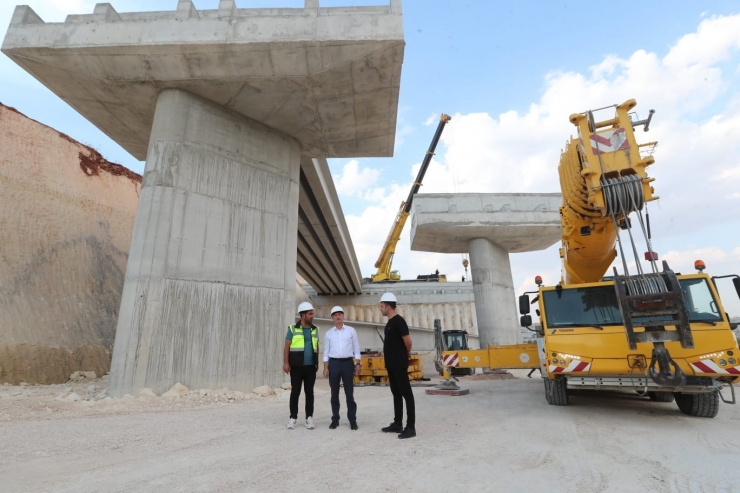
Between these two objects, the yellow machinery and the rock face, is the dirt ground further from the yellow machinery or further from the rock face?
the yellow machinery

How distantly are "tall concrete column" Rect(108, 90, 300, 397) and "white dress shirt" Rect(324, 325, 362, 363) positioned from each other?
4.43 meters

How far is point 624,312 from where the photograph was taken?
491 centimetres

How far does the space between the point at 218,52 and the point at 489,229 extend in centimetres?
1535

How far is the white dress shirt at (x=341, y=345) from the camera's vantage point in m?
5.00

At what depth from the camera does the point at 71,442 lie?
408cm

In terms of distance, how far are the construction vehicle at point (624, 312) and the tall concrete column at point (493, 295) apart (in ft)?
39.9

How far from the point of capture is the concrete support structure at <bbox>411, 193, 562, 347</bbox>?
19266 mm

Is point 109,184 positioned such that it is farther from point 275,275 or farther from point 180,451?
point 180,451

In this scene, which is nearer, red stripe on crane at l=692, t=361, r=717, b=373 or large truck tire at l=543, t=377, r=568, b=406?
red stripe on crane at l=692, t=361, r=717, b=373

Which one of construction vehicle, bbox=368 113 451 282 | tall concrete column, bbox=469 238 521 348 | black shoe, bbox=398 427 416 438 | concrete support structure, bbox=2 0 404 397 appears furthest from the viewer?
construction vehicle, bbox=368 113 451 282

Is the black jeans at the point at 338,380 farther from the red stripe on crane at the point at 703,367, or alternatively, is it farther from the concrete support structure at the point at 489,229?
the concrete support structure at the point at 489,229

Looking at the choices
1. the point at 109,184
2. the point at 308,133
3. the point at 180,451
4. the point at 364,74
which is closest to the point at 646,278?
the point at 180,451

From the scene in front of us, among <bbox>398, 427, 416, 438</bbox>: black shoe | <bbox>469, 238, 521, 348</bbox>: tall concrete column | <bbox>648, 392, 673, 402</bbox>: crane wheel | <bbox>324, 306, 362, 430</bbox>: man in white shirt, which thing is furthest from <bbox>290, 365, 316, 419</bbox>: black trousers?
<bbox>469, 238, 521, 348</bbox>: tall concrete column

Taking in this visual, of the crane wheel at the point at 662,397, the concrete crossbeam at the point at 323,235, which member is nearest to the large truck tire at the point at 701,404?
the crane wheel at the point at 662,397
